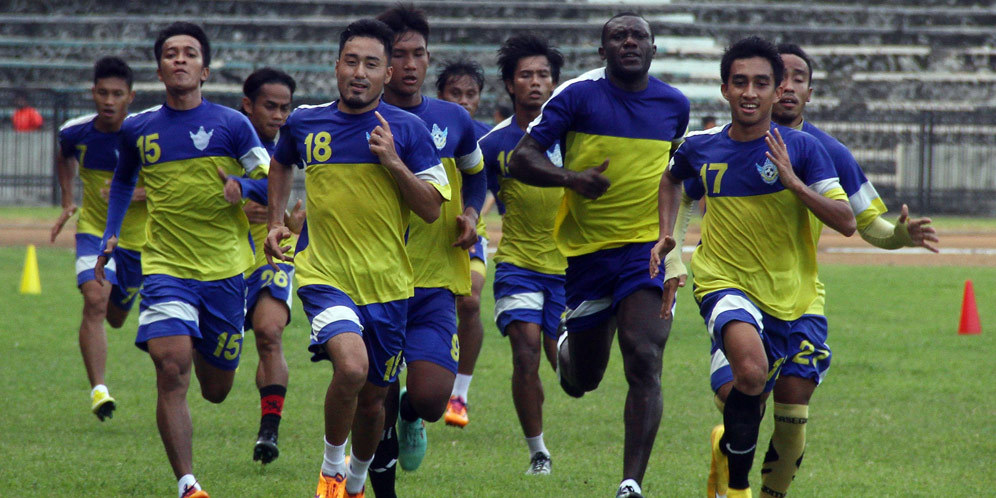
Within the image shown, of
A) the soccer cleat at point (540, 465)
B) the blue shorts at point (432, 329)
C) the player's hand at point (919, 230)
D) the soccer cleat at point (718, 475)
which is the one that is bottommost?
the soccer cleat at point (540, 465)

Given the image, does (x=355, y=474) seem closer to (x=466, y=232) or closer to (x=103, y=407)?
(x=466, y=232)

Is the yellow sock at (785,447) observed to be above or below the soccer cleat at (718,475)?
above

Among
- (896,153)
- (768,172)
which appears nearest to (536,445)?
(768,172)

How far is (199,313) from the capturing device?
6.82 metres

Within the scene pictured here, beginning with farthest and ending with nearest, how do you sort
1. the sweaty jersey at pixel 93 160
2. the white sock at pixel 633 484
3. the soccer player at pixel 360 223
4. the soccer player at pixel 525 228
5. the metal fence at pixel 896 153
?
the metal fence at pixel 896 153 < the sweaty jersey at pixel 93 160 < the soccer player at pixel 525 228 < the white sock at pixel 633 484 < the soccer player at pixel 360 223

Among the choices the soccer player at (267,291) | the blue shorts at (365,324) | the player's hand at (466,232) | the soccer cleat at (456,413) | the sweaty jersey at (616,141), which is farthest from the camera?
the soccer cleat at (456,413)

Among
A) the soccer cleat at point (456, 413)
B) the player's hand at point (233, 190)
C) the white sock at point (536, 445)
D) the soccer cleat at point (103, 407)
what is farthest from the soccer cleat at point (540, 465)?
the soccer cleat at point (103, 407)

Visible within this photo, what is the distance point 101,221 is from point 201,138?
320 centimetres

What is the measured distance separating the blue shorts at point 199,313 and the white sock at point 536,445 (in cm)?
178

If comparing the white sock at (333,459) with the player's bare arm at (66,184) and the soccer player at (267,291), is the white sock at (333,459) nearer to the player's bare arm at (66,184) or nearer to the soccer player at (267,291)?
the soccer player at (267,291)

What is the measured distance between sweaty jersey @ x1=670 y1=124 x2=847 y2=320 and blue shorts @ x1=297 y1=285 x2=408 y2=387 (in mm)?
1470

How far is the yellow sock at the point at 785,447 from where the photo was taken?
5.98 metres

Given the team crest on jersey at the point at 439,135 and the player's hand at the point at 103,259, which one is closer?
the team crest on jersey at the point at 439,135

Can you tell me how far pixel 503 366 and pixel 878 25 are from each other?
27916 millimetres
